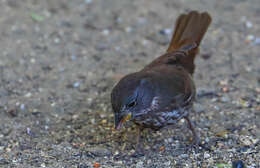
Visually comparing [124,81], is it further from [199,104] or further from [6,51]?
[6,51]

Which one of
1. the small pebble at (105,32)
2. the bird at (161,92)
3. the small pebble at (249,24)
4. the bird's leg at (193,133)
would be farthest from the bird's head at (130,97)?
the small pebble at (249,24)

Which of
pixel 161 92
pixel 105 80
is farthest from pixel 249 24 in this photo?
pixel 161 92

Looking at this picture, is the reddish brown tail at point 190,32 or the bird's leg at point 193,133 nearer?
the bird's leg at point 193,133

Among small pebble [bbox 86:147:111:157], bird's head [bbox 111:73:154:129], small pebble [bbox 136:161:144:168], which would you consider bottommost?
small pebble [bbox 136:161:144:168]

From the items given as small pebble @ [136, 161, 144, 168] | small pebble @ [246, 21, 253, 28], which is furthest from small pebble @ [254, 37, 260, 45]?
small pebble @ [136, 161, 144, 168]

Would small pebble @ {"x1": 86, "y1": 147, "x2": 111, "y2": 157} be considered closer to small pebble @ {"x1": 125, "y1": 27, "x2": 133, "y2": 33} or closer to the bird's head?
the bird's head

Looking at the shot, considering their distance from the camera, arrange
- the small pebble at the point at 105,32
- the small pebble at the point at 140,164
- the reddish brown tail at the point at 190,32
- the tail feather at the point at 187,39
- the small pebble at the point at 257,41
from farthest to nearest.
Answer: the small pebble at the point at 105,32 < the small pebble at the point at 257,41 < the reddish brown tail at the point at 190,32 < the tail feather at the point at 187,39 < the small pebble at the point at 140,164

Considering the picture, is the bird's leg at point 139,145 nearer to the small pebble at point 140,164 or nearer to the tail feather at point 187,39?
the small pebble at point 140,164
